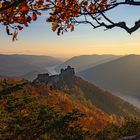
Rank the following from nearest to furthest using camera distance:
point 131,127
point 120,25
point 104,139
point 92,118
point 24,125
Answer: point 120,25 < point 24,125 < point 104,139 < point 131,127 < point 92,118

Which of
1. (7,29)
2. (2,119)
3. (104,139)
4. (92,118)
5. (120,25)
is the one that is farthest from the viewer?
(92,118)

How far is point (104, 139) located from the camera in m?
56.9

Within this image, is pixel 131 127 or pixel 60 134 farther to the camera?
pixel 131 127

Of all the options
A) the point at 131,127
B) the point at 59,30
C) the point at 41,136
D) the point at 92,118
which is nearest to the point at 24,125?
the point at 41,136

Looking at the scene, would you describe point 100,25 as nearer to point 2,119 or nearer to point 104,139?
point 2,119

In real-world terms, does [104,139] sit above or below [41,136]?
below

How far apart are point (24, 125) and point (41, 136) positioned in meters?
2.55

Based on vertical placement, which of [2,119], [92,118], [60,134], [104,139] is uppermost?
[2,119]

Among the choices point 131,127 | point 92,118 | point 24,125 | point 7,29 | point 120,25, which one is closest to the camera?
point 7,29

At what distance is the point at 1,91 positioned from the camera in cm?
4053

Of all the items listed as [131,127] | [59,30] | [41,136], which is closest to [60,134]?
[41,136]

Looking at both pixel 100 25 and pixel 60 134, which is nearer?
pixel 100 25

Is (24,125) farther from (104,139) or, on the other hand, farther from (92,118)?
(92,118)

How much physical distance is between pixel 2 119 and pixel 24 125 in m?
5.70
